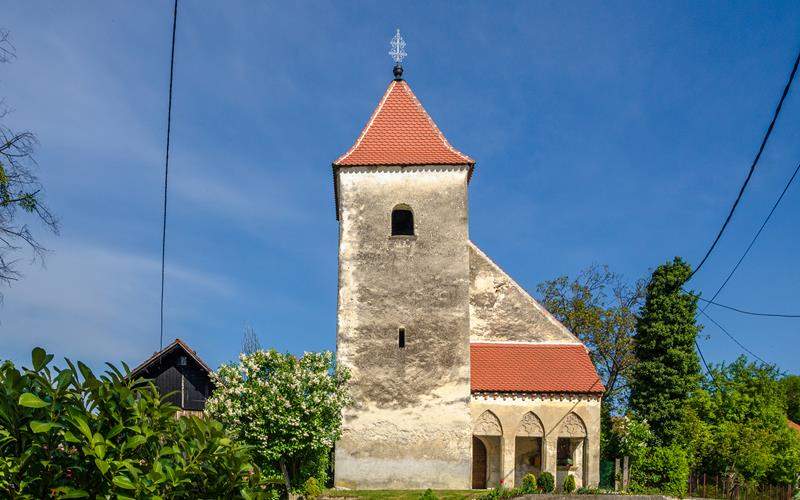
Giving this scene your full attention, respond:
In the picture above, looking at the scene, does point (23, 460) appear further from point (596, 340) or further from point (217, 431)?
point (596, 340)

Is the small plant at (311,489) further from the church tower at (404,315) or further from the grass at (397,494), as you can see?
the church tower at (404,315)

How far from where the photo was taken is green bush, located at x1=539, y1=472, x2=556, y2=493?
76.3ft

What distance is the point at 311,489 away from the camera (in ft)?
74.2

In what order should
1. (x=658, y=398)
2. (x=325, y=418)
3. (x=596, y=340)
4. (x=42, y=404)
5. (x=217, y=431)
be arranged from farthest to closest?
(x=596, y=340) → (x=658, y=398) → (x=325, y=418) → (x=217, y=431) → (x=42, y=404)

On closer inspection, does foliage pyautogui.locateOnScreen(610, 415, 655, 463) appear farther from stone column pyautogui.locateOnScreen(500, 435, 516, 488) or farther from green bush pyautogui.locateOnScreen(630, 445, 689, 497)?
stone column pyautogui.locateOnScreen(500, 435, 516, 488)

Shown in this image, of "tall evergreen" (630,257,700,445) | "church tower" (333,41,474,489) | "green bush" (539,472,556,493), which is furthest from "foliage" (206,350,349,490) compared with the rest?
"tall evergreen" (630,257,700,445)

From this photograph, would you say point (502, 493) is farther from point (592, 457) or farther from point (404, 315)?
point (404, 315)

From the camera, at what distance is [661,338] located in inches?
1235

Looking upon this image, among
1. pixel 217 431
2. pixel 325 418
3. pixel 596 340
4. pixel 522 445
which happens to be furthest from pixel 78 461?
pixel 596 340

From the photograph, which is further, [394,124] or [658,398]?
[658,398]

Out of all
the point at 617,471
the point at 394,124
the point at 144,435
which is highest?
the point at 394,124

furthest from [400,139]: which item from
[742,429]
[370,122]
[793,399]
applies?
[793,399]

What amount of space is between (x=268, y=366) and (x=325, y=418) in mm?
2412

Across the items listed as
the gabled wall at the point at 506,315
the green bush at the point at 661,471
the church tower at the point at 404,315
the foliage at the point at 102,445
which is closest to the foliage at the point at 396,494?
the church tower at the point at 404,315
